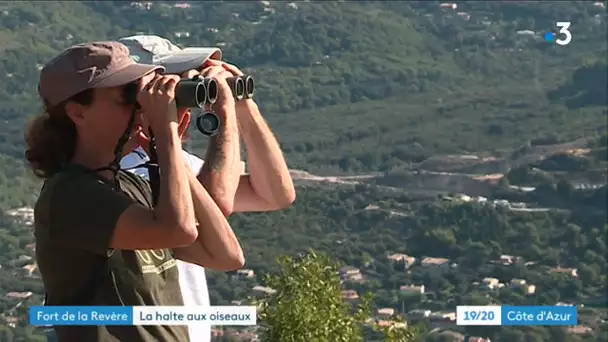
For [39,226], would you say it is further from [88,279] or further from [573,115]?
[573,115]

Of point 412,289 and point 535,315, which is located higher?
point 535,315

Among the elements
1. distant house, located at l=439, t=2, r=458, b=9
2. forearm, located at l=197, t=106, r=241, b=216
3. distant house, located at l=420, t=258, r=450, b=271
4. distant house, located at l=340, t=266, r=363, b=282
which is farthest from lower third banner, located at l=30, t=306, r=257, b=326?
distant house, located at l=439, t=2, r=458, b=9

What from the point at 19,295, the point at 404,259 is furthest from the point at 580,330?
the point at 19,295

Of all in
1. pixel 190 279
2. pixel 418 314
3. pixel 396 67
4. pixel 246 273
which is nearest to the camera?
pixel 190 279

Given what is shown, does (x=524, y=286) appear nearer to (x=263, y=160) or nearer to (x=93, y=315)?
(x=263, y=160)

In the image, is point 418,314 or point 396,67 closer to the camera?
point 418,314

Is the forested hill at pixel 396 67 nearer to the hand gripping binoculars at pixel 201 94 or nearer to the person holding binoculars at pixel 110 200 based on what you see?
the hand gripping binoculars at pixel 201 94

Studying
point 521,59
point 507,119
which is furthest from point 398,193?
point 521,59

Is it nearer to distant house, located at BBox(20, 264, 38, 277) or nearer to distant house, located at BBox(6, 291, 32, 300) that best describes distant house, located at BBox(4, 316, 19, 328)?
distant house, located at BBox(6, 291, 32, 300)
